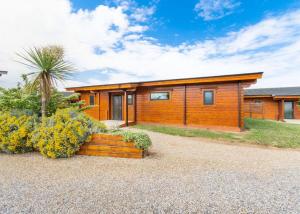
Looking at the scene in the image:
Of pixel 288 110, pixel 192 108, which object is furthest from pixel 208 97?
pixel 288 110

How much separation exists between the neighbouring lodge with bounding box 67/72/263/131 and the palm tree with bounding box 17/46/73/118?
328 centimetres

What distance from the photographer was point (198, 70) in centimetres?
1605

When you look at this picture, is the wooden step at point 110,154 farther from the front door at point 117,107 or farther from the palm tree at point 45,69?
the front door at point 117,107

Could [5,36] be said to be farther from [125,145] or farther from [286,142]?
[286,142]

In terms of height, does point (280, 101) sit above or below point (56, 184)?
above

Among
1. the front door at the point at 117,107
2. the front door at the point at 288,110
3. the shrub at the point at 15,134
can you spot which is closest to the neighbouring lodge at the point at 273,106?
the front door at the point at 288,110

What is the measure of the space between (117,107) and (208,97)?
644cm

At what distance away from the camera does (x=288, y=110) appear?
1417 cm

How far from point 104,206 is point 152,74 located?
60.9ft

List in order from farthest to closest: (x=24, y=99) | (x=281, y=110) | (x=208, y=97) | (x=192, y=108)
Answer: (x=281, y=110)
(x=192, y=108)
(x=208, y=97)
(x=24, y=99)

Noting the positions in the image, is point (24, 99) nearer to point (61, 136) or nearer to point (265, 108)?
point (61, 136)

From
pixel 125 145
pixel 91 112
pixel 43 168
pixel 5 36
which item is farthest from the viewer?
pixel 91 112

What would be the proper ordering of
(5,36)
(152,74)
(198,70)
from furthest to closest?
1. (152,74)
2. (198,70)
3. (5,36)

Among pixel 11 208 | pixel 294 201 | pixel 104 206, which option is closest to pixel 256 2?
pixel 294 201
